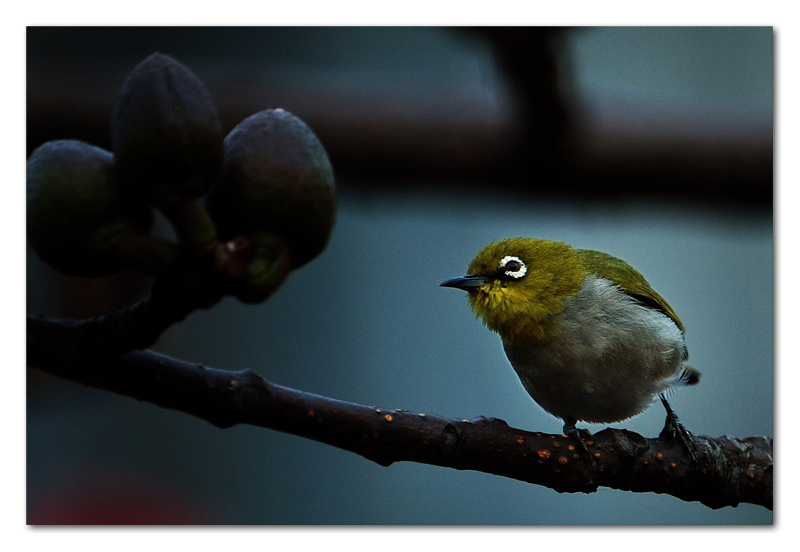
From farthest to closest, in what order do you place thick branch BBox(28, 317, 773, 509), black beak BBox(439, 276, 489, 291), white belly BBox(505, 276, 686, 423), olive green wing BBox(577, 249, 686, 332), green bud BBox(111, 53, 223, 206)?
olive green wing BBox(577, 249, 686, 332)
black beak BBox(439, 276, 489, 291)
white belly BBox(505, 276, 686, 423)
thick branch BBox(28, 317, 773, 509)
green bud BBox(111, 53, 223, 206)

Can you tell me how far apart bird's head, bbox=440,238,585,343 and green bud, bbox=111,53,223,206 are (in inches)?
48.1

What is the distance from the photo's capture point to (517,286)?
209cm

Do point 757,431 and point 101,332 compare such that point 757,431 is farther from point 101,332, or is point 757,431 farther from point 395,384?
point 101,332

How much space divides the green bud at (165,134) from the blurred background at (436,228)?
1.17 meters

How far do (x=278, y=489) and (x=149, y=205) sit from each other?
186cm

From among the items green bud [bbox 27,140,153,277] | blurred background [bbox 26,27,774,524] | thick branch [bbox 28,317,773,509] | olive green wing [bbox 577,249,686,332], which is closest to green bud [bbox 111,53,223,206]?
green bud [bbox 27,140,153,277]

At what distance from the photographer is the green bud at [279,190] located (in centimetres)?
87

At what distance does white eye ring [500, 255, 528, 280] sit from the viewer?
6.88 feet

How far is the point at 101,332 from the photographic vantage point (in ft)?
3.31

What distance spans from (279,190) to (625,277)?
1554mm

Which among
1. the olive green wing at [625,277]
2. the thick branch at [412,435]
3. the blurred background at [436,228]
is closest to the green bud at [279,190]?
Answer: the thick branch at [412,435]

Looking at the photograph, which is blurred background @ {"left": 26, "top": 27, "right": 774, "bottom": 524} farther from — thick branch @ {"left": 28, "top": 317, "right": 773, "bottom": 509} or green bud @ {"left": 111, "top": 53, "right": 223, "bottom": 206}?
green bud @ {"left": 111, "top": 53, "right": 223, "bottom": 206}

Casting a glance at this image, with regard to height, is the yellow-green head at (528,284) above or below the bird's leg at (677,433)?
above

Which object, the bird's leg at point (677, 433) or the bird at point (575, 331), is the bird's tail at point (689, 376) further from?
the bird's leg at point (677, 433)
